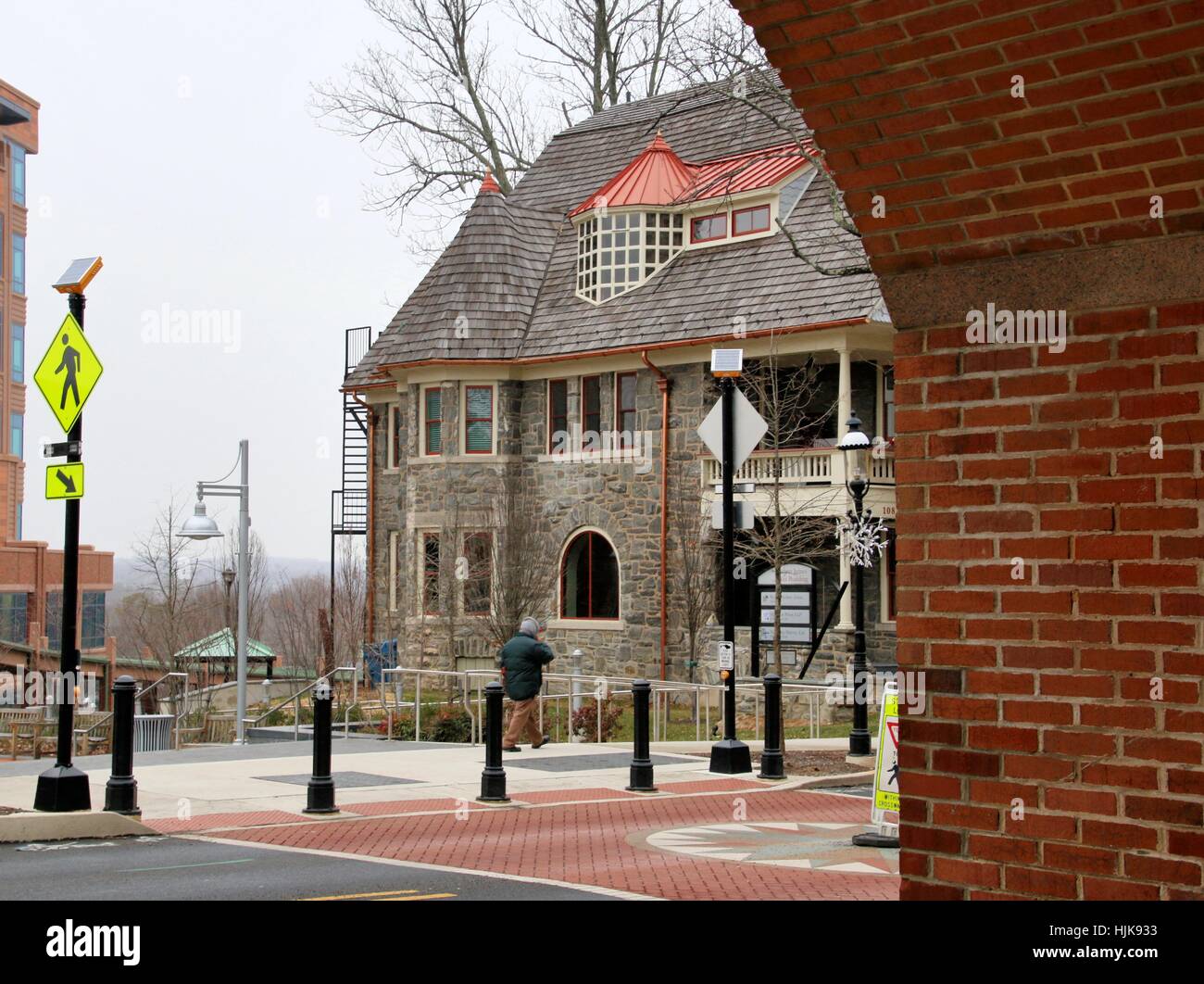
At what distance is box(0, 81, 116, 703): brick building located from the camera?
45250mm

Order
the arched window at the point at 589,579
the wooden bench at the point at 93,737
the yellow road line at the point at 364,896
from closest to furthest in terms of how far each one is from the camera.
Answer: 1. the yellow road line at the point at 364,896
2. the wooden bench at the point at 93,737
3. the arched window at the point at 589,579

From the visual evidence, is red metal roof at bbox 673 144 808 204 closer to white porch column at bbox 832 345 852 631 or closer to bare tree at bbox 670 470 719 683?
white porch column at bbox 832 345 852 631

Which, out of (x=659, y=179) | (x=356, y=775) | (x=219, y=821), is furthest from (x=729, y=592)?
(x=659, y=179)

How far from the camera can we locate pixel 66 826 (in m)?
10.8

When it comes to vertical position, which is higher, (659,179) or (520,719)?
(659,179)

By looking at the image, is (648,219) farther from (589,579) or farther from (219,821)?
(219,821)

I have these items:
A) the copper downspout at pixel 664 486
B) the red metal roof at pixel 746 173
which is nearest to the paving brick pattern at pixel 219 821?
the copper downspout at pixel 664 486

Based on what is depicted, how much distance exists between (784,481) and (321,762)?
1741cm

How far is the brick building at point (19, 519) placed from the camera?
4525 cm

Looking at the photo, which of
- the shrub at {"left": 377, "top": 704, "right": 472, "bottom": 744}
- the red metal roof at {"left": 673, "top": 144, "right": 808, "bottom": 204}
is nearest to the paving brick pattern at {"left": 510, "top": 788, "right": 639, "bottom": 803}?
the shrub at {"left": 377, "top": 704, "right": 472, "bottom": 744}

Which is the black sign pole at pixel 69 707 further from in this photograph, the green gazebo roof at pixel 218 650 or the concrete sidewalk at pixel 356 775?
the green gazebo roof at pixel 218 650

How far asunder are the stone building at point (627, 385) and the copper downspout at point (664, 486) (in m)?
0.05

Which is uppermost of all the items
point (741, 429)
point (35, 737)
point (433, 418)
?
point (433, 418)

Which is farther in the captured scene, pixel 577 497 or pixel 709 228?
pixel 709 228
